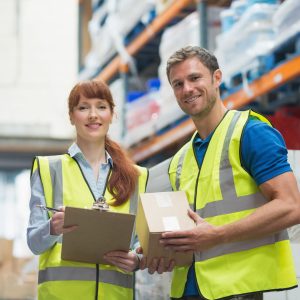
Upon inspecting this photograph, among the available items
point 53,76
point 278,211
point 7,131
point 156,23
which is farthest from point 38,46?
point 278,211

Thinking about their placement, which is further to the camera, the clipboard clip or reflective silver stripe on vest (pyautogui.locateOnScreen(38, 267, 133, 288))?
reflective silver stripe on vest (pyautogui.locateOnScreen(38, 267, 133, 288))

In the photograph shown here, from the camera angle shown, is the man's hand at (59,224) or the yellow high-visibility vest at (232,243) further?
the man's hand at (59,224)

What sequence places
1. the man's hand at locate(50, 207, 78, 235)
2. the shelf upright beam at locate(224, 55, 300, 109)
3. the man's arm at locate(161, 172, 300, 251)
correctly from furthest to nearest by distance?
1. the shelf upright beam at locate(224, 55, 300, 109)
2. the man's hand at locate(50, 207, 78, 235)
3. the man's arm at locate(161, 172, 300, 251)


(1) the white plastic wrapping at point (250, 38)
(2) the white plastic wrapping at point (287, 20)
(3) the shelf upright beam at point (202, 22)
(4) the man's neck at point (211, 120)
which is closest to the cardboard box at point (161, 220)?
(4) the man's neck at point (211, 120)

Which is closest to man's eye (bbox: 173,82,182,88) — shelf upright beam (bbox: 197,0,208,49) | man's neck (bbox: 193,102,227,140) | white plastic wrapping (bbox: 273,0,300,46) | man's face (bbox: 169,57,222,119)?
man's face (bbox: 169,57,222,119)

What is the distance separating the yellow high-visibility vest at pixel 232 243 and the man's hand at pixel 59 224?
41cm

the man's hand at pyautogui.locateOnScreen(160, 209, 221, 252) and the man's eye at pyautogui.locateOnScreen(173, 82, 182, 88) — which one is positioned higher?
the man's eye at pyautogui.locateOnScreen(173, 82, 182, 88)

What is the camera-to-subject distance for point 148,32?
272 inches

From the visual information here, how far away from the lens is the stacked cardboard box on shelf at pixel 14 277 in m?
8.96

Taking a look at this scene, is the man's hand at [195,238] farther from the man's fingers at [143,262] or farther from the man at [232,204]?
the man's fingers at [143,262]

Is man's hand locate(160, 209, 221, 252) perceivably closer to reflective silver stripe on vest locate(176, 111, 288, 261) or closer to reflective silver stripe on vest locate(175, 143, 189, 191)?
reflective silver stripe on vest locate(176, 111, 288, 261)

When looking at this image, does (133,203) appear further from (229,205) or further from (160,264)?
(229,205)

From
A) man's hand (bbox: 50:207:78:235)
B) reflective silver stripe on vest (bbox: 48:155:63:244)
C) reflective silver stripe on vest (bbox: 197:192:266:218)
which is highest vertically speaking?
reflective silver stripe on vest (bbox: 48:155:63:244)

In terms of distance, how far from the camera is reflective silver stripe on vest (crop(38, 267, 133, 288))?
252 centimetres
